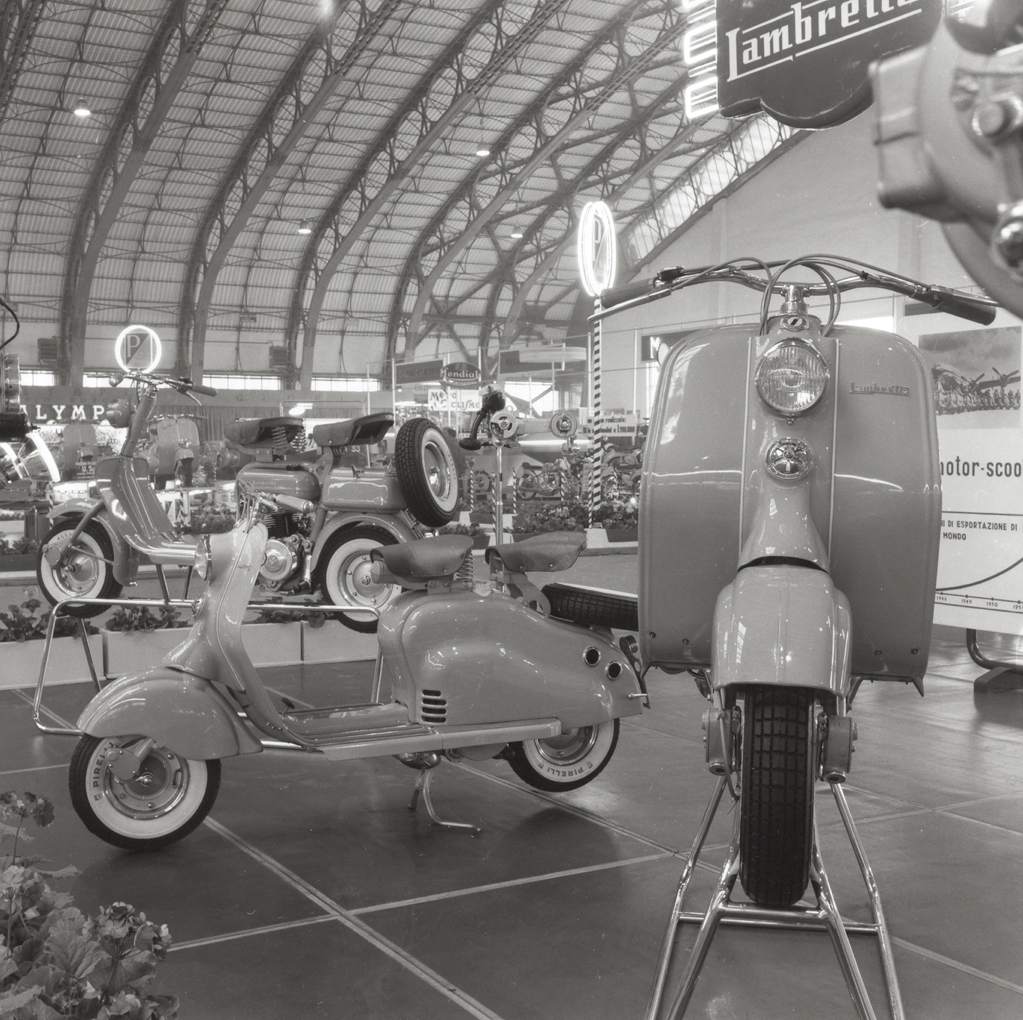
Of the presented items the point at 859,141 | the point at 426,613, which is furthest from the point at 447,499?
the point at 859,141

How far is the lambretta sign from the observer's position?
3410mm

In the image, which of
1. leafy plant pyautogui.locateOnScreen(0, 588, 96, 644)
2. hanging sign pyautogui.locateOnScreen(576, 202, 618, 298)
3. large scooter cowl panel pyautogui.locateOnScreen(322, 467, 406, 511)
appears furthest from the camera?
hanging sign pyautogui.locateOnScreen(576, 202, 618, 298)

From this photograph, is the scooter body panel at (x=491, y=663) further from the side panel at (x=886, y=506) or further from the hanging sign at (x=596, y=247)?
the hanging sign at (x=596, y=247)

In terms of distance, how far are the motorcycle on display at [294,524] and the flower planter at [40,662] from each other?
58 centimetres

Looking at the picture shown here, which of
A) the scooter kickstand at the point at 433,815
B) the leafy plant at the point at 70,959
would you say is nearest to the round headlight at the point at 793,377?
the leafy plant at the point at 70,959

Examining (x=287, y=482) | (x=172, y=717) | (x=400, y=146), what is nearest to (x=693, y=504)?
(x=172, y=717)

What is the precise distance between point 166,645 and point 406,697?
275 cm

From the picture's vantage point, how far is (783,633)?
1967mm

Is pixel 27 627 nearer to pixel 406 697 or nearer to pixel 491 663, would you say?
pixel 406 697

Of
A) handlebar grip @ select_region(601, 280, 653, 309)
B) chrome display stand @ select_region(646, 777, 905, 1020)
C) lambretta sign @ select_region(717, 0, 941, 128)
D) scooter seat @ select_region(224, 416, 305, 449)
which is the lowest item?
chrome display stand @ select_region(646, 777, 905, 1020)

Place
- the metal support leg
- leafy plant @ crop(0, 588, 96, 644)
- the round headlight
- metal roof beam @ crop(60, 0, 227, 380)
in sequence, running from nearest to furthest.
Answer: the round headlight < the metal support leg < leafy plant @ crop(0, 588, 96, 644) < metal roof beam @ crop(60, 0, 227, 380)

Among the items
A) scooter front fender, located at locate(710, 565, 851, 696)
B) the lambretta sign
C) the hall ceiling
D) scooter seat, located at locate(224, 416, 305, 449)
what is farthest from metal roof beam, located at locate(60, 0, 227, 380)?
scooter front fender, located at locate(710, 565, 851, 696)

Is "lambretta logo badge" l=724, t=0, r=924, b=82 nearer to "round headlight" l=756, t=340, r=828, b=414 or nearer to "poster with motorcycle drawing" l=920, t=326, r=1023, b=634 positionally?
"round headlight" l=756, t=340, r=828, b=414

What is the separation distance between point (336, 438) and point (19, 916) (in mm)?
4619
